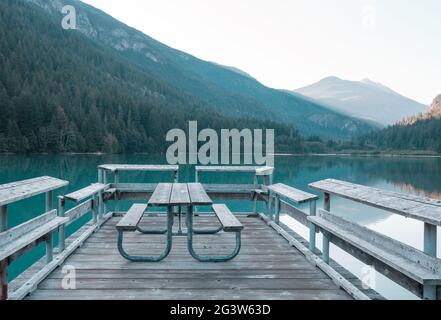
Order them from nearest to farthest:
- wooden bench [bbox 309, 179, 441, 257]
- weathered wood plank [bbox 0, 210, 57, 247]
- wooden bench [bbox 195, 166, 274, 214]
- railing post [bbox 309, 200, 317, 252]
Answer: wooden bench [bbox 309, 179, 441, 257]
weathered wood plank [bbox 0, 210, 57, 247]
railing post [bbox 309, 200, 317, 252]
wooden bench [bbox 195, 166, 274, 214]

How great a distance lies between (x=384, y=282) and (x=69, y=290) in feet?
23.3

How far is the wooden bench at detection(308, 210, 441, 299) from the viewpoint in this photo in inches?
109

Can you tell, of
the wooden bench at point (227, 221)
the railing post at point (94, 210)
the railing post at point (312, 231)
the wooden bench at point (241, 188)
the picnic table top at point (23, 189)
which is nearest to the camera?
the picnic table top at point (23, 189)

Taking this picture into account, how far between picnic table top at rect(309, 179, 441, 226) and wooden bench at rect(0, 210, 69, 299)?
119 inches

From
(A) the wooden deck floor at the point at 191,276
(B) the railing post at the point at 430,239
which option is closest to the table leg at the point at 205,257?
(A) the wooden deck floor at the point at 191,276

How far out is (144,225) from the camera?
751 centimetres

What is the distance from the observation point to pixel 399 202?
11.1 ft

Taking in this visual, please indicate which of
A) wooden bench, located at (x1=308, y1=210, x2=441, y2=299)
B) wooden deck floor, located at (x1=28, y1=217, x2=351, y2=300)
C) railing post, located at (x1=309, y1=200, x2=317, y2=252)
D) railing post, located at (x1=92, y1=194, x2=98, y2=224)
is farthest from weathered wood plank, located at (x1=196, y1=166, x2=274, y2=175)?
wooden bench, located at (x1=308, y1=210, x2=441, y2=299)

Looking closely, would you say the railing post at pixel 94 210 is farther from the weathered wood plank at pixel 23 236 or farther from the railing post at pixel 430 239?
the railing post at pixel 430 239

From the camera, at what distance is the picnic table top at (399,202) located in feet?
9.40

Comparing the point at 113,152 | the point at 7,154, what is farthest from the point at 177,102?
the point at 7,154

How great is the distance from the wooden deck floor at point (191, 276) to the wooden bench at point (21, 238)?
44 centimetres

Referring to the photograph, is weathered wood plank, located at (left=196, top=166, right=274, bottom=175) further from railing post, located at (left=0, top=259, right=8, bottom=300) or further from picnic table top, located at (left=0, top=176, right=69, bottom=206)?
railing post, located at (left=0, top=259, right=8, bottom=300)

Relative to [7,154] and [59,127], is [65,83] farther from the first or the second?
[7,154]
